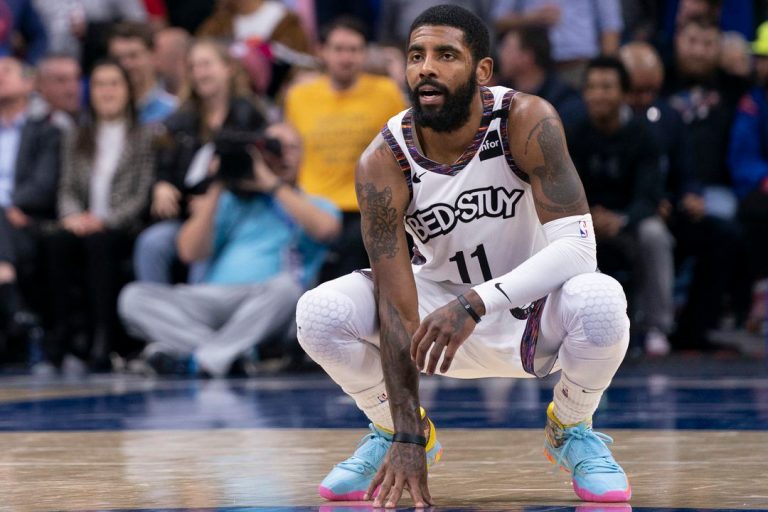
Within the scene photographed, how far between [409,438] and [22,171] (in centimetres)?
677

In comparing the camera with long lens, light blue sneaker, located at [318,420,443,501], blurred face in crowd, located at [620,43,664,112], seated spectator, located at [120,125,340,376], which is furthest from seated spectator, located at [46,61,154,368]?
light blue sneaker, located at [318,420,443,501]

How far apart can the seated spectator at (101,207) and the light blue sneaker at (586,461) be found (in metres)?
5.76

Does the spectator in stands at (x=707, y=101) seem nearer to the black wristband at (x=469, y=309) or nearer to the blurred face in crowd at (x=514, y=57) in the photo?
the blurred face in crowd at (x=514, y=57)

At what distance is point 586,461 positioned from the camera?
3721 mm

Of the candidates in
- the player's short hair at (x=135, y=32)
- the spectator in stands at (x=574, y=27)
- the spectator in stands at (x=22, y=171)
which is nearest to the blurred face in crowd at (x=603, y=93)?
→ the spectator in stands at (x=574, y=27)

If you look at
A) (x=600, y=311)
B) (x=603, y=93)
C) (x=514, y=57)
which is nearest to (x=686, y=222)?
(x=603, y=93)

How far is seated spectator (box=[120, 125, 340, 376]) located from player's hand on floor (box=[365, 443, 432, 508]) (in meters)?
4.94

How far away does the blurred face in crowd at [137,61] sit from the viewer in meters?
9.88

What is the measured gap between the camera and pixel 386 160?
381 cm

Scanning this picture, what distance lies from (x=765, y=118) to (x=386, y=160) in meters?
6.04

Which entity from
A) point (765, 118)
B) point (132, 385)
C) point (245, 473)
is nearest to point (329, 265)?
point (132, 385)

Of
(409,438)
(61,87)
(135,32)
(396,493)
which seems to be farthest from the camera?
(61,87)

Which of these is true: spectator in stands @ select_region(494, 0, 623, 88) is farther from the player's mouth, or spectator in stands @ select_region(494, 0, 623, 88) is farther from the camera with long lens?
the player's mouth

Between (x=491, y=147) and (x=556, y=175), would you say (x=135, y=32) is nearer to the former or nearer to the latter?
(x=491, y=147)
